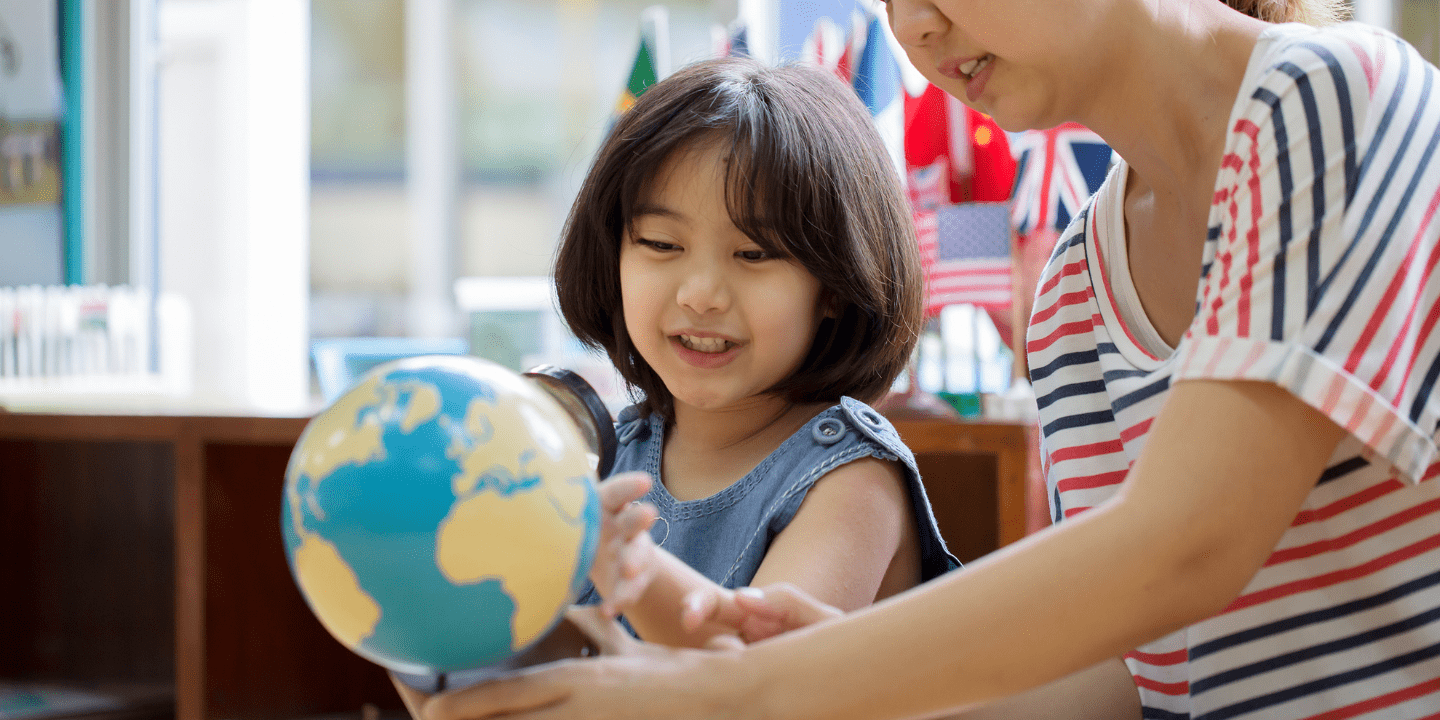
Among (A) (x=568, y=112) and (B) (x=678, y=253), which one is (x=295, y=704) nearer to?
(B) (x=678, y=253)

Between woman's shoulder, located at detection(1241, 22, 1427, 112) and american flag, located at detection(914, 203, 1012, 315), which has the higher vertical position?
woman's shoulder, located at detection(1241, 22, 1427, 112)

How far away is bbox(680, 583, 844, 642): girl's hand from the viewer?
2.87 feet

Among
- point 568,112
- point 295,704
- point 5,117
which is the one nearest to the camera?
point 295,704

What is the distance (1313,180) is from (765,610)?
1.58 feet

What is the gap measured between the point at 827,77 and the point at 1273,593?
29.9 inches

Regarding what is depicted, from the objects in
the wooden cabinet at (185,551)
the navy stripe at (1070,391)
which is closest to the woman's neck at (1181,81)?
the navy stripe at (1070,391)

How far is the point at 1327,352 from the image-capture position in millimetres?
726

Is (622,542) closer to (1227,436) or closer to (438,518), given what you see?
(438,518)

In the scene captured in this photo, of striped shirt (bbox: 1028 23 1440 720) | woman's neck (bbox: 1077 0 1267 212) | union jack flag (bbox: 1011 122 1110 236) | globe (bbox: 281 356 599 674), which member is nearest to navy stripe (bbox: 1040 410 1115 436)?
striped shirt (bbox: 1028 23 1440 720)

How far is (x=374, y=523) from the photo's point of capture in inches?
28.6

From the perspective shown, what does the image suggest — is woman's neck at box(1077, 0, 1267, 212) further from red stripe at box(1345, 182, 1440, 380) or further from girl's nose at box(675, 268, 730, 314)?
girl's nose at box(675, 268, 730, 314)

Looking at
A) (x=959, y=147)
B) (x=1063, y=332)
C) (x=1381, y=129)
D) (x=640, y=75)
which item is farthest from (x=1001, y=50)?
(x=640, y=75)

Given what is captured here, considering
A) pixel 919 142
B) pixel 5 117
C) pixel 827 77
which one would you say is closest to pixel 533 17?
pixel 5 117

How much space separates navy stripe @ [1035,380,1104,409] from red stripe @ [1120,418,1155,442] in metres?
0.07
